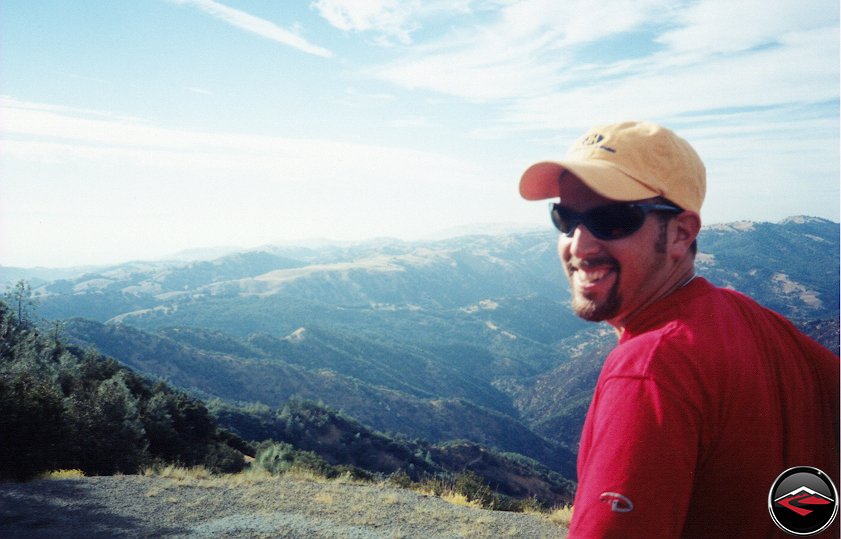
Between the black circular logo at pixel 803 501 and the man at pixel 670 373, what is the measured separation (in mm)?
31

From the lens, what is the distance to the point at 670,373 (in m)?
1.34

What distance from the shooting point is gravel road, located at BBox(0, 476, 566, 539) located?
7.55 meters

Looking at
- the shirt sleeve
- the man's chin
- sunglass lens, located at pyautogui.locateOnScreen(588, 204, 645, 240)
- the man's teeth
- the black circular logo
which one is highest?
sunglass lens, located at pyautogui.locateOnScreen(588, 204, 645, 240)

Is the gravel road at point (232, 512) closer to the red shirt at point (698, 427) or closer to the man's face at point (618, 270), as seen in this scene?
the man's face at point (618, 270)

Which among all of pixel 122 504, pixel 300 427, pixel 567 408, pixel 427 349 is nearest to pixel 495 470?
Result: pixel 300 427

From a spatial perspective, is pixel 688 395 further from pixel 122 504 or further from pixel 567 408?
pixel 567 408

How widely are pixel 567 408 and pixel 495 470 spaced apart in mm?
91691

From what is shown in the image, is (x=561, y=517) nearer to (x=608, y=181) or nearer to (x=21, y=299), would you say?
(x=608, y=181)

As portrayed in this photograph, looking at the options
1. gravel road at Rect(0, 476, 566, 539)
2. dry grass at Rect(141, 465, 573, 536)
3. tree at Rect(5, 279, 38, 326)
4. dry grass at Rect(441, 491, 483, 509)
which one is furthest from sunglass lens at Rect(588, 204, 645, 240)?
tree at Rect(5, 279, 38, 326)

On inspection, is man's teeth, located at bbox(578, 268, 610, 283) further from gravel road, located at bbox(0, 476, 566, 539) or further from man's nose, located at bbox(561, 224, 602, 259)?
gravel road, located at bbox(0, 476, 566, 539)

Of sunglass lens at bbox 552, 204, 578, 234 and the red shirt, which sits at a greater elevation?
sunglass lens at bbox 552, 204, 578, 234

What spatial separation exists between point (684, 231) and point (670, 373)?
75 centimetres

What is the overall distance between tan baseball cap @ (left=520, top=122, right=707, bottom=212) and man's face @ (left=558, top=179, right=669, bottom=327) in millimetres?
109

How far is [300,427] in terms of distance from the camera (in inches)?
1896
